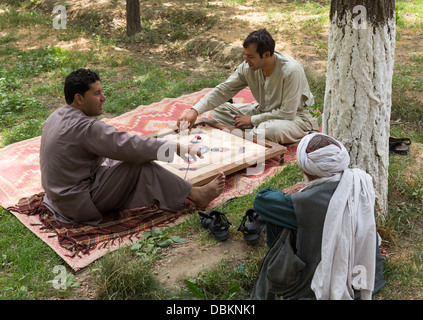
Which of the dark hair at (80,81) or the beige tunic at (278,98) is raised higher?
the dark hair at (80,81)

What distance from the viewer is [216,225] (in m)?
3.94

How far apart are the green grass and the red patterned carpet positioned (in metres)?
0.10

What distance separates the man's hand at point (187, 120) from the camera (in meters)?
5.64

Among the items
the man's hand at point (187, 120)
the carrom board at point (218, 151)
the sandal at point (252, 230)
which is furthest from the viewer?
the man's hand at point (187, 120)

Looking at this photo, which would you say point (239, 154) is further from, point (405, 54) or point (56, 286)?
point (405, 54)

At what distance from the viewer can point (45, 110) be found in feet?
23.0

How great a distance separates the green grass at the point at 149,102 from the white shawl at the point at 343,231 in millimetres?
425

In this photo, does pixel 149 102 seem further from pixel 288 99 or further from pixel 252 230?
pixel 252 230

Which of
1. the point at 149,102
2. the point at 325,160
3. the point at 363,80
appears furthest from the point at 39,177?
the point at 363,80

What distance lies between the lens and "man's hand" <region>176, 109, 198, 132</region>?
5.64 meters

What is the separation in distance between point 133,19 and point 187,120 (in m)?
5.49

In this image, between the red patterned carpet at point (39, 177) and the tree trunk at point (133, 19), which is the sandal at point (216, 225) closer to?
the red patterned carpet at point (39, 177)

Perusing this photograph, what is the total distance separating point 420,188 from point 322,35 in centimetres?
611

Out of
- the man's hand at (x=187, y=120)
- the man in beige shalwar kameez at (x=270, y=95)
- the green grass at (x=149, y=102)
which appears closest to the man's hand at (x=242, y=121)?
the man in beige shalwar kameez at (x=270, y=95)
